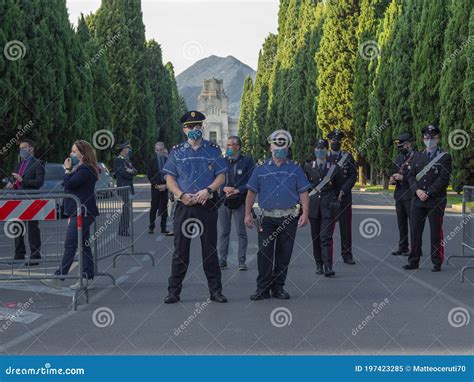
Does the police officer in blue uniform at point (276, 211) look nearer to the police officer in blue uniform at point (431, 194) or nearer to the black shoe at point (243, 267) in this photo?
the black shoe at point (243, 267)

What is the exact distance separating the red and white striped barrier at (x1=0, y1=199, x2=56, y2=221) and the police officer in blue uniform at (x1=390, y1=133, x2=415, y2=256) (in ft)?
19.8

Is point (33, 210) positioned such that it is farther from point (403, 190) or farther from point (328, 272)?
point (403, 190)

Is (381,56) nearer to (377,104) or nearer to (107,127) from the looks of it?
(377,104)

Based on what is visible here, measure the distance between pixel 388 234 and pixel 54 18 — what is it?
1673 cm

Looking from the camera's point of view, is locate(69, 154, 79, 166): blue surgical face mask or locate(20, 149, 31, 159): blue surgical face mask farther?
locate(20, 149, 31, 159): blue surgical face mask

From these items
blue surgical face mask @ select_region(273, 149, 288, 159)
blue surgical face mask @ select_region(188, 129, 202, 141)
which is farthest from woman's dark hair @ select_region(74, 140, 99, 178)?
blue surgical face mask @ select_region(273, 149, 288, 159)

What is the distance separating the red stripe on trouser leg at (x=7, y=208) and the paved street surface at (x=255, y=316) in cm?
97

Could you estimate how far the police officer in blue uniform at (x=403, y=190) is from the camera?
13516 millimetres

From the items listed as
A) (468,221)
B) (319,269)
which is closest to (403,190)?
(468,221)

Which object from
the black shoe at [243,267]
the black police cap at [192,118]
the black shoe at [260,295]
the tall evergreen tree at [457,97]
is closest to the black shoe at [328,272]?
the black shoe at [243,267]

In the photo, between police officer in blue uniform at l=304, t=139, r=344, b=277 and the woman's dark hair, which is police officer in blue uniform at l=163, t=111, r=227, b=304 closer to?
the woman's dark hair

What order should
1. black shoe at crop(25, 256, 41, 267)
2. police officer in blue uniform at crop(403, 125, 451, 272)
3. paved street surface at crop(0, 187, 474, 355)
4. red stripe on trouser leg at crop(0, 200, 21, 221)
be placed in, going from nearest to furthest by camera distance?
A: paved street surface at crop(0, 187, 474, 355)
red stripe on trouser leg at crop(0, 200, 21, 221)
black shoe at crop(25, 256, 41, 267)
police officer in blue uniform at crop(403, 125, 451, 272)

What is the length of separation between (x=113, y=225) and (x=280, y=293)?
12.6ft

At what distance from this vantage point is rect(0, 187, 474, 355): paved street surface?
711 cm
